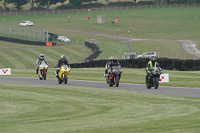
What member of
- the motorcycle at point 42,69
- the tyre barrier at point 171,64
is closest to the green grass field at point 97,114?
the motorcycle at point 42,69

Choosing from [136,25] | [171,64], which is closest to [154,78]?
[171,64]

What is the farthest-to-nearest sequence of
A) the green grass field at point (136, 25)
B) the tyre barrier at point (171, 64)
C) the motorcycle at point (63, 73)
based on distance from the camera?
the green grass field at point (136, 25) < the tyre barrier at point (171, 64) < the motorcycle at point (63, 73)

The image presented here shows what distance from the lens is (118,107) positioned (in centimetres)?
1519

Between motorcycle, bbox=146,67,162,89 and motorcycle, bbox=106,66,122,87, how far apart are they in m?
1.75

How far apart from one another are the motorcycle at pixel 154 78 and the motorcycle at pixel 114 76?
5.75 feet

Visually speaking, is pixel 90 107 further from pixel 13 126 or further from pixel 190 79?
pixel 190 79

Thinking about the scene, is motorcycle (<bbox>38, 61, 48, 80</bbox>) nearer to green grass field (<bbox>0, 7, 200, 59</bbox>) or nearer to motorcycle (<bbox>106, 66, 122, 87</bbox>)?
motorcycle (<bbox>106, 66, 122, 87</bbox>)

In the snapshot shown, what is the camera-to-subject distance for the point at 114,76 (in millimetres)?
25109

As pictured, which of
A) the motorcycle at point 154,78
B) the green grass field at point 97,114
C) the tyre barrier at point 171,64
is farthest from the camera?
the tyre barrier at point 171,64

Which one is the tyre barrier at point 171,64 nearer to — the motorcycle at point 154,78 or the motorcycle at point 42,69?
the motorcycle at point 42,69

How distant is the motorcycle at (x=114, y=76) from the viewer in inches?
971

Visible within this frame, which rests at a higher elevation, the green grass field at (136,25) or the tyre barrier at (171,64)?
the green grass field at (136,25)

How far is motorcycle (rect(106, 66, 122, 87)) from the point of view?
80.9ft

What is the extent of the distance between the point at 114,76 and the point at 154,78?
2.57 m
